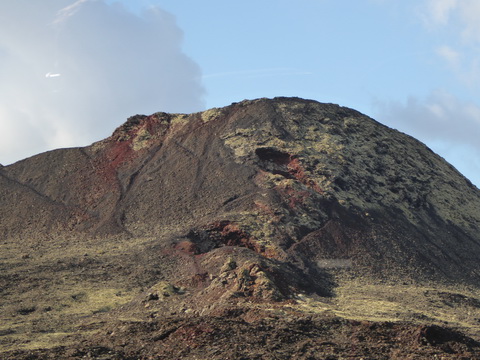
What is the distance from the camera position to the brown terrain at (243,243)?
33.8 m

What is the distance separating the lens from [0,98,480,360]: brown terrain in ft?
111

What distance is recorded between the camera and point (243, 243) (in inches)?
2248

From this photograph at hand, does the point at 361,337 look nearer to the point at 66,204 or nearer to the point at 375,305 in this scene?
the point at 375,305

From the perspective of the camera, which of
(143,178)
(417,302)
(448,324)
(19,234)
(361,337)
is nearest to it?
(361,337)

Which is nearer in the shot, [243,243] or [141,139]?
[243,243]

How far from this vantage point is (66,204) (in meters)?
67.9

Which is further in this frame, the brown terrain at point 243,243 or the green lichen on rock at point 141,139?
the green lichen on rock at point 141,139

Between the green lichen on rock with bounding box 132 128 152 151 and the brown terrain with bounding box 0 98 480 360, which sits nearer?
the brown terrain with bounding box 0 98 480 360

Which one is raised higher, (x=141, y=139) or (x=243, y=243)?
(x=141, y=139)

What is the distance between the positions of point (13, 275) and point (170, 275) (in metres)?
9.46

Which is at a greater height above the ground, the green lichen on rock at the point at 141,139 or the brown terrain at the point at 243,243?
the green lichen on rock at the point at 141,139

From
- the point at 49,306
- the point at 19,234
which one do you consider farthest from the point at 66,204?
the point at 49,306

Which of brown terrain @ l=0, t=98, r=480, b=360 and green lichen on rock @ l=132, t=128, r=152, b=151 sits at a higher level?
green lichen on rock @ l=132, t=128, r=152, b=151

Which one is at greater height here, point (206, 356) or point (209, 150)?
point (209, 150)
